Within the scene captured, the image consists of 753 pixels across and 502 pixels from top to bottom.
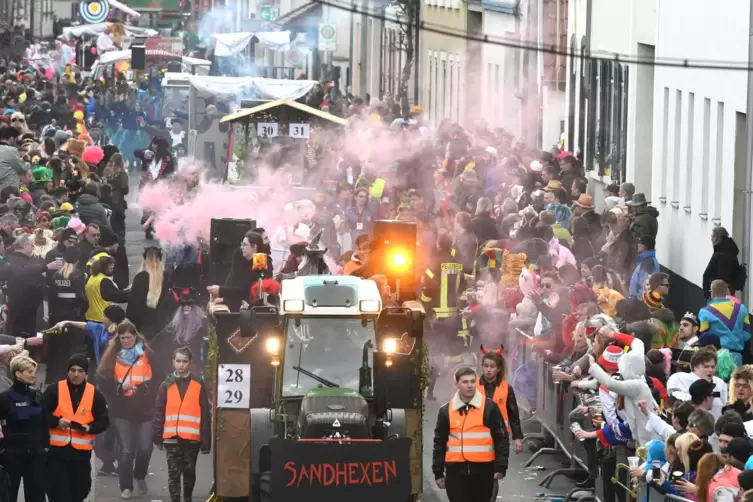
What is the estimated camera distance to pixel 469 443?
48.2 feet

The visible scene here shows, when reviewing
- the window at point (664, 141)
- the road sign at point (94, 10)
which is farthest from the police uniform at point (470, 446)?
the road sign at point (94, 10)

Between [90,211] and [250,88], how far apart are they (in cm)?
1448

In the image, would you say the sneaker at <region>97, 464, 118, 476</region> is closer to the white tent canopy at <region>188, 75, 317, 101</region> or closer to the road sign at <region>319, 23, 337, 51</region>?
the white tent canopy at <region>188, 75, 317, 101</region>

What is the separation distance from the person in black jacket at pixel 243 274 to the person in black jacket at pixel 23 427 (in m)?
5.43

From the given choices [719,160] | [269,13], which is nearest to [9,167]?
[719,160]

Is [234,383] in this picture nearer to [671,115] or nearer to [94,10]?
[671,115]

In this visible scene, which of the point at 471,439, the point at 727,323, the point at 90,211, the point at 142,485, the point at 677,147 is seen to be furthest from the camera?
the point at 677,147

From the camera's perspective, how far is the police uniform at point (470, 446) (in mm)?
14688

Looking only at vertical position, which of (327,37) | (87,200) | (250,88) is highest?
(327,37)

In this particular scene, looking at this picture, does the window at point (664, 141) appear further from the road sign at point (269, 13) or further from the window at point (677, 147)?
the road sign at point (269, 13)

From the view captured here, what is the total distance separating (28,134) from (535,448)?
62.2ft

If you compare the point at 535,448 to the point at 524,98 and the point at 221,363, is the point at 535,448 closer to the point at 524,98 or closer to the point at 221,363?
the point at 221,363

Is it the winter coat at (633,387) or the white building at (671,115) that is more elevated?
the white building at (671,115)

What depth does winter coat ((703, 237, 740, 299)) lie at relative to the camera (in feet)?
74.9
